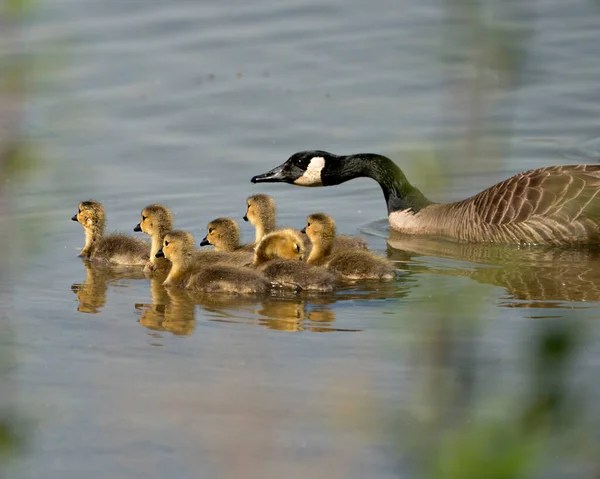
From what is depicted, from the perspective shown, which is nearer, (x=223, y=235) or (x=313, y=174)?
(x=223, y=235)

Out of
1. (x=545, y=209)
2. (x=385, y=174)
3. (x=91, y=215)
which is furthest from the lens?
(x=385, y=174)

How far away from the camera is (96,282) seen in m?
8.62

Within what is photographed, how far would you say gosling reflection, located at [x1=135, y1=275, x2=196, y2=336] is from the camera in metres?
7.30

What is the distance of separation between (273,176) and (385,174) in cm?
108

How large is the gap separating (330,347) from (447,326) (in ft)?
15.5

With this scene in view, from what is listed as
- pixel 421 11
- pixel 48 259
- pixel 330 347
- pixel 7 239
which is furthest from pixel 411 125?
pixel 7 239

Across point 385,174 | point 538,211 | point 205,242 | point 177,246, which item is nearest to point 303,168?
point 385,174

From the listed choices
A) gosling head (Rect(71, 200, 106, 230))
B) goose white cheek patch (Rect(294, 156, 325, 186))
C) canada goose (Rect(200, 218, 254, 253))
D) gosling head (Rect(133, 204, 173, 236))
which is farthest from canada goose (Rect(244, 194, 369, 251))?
goose white cheek patch (Rect(294, 156, 325, 186))

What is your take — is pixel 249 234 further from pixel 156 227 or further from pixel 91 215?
pixel 91 215

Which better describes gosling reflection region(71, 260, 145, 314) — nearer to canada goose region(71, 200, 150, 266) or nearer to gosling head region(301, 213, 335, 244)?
canada goose region(71, 200, 150, 266)

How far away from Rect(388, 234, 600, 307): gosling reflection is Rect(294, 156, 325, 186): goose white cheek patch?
3.37 ft

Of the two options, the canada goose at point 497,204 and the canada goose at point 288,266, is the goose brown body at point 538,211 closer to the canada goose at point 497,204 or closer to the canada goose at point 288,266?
the canada goose at point 497,204

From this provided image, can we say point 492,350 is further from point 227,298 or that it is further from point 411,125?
point 411,125

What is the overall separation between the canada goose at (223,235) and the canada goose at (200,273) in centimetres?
31
